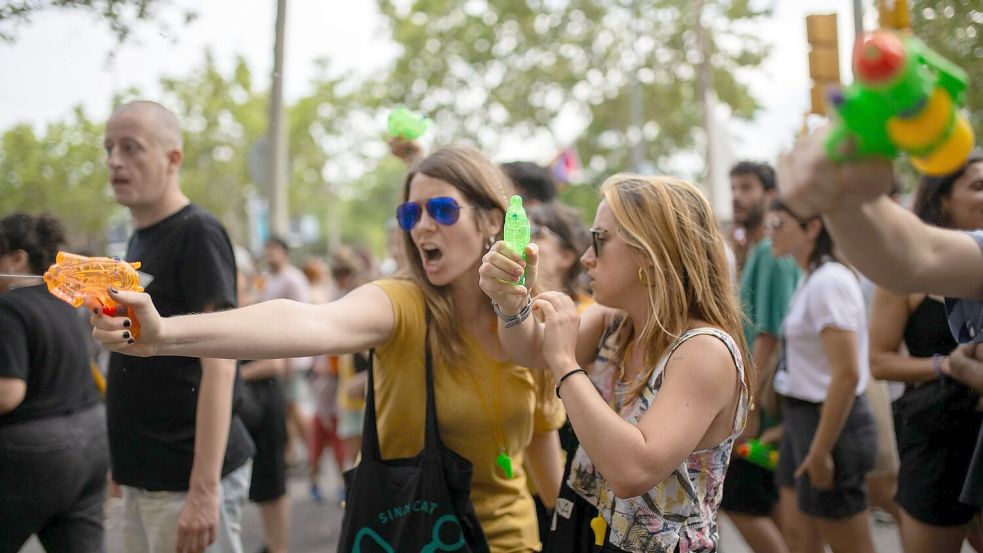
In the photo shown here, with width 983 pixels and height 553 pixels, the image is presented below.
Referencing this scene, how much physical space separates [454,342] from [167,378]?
1.07 meters

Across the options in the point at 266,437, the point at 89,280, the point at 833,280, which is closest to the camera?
the point at 89,280

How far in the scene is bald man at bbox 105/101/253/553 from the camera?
269 centimetres

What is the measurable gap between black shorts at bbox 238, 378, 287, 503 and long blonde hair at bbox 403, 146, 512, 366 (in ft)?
8.66

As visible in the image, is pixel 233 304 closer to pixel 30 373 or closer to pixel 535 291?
pixel 30 373

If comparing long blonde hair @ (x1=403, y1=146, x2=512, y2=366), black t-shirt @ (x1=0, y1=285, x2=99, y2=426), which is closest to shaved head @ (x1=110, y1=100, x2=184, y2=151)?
black t-shirt @ (x1=0, y1=285, x2=99, y2=426)

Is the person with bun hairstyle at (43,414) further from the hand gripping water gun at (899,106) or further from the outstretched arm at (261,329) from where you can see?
the hand gripping water gun at (899,106)

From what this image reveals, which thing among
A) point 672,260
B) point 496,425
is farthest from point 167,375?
point 672,260

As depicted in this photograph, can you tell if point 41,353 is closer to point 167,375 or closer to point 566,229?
point 167,375

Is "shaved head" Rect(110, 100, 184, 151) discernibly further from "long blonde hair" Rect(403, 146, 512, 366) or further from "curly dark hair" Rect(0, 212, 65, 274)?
"long blonde hair" Rect(403, 146, 512, 366)

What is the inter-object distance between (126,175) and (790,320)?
2.88m

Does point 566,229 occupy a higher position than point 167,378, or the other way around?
point 566,229

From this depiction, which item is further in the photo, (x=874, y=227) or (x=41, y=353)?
(x=41, y=353)

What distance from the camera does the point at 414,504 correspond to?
216 cm

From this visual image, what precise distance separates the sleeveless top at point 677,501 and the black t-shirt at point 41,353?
201 centimetres
